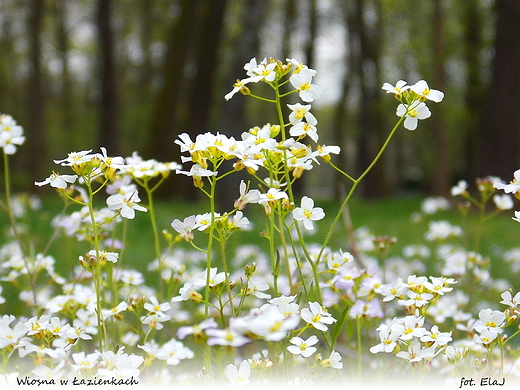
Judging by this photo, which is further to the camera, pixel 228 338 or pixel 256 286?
pixel 256 286

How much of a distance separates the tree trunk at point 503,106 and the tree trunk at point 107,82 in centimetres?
698

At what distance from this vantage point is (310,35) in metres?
15.6

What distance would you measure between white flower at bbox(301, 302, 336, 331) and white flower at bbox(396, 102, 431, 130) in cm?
46

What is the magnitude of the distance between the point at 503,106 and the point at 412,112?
28.4 ft

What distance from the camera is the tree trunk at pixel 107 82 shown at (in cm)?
1106

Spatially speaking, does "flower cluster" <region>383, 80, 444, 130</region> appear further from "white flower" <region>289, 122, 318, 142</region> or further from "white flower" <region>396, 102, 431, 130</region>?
"white flower" <region>289, 122, 318, 142</region>

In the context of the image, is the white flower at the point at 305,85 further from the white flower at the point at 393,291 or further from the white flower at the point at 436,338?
the white flower at the point at 436,338

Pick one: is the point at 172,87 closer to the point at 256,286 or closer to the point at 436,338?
the point at 256,286

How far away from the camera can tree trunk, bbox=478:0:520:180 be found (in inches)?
343

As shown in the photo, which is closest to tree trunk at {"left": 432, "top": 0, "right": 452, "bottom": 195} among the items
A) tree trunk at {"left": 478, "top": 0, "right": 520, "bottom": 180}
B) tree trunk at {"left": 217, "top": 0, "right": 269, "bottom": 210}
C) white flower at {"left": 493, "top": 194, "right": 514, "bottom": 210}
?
tree trunk at {"left": 478, "top": 0, "right": 520, "bottom": 180}

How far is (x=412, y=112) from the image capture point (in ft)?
4.20

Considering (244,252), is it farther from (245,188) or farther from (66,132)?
(66,132)

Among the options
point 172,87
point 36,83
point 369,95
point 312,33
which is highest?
point 312,33

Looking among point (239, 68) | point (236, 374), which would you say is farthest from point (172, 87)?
point (236, 374)
